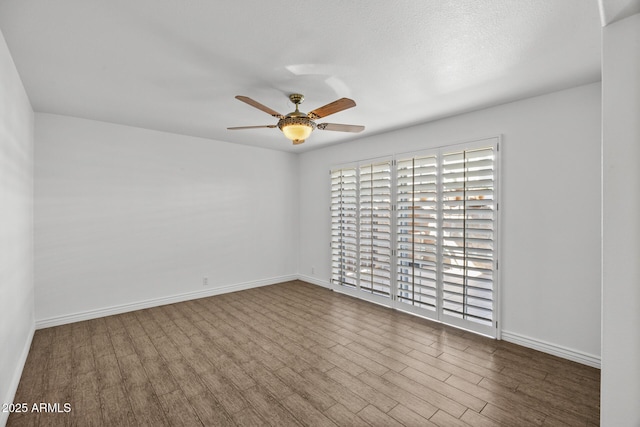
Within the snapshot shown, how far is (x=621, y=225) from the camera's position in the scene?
1.31 m

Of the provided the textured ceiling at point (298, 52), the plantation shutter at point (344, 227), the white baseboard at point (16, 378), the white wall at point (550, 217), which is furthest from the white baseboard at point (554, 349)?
the white baseboard at point (16, 378)

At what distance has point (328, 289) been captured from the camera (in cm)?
514

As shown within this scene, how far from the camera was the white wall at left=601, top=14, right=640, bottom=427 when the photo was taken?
1.27m

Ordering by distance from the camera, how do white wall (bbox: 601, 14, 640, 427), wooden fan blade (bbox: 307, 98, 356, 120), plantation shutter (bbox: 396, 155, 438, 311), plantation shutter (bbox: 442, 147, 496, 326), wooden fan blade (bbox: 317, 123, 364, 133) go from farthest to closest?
plantation shutter (bbox: 396, 155, 438, 311) < plantation shutter (bbox: 442, 147, 496, 326) < wooden fan blade (bbox: 317, 123, 364, 133) < wooden fan blade (bbox: 307, 98, 356, 120) < white wall (bbox: 601, 14, 640, 427)

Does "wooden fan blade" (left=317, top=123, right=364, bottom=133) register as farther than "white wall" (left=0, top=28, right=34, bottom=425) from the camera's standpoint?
Yes

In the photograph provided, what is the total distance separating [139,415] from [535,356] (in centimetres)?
341

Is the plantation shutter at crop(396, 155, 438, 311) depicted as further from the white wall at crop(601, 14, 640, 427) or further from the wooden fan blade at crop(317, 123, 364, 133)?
the white wall at crop(601, 14, 640, 427)

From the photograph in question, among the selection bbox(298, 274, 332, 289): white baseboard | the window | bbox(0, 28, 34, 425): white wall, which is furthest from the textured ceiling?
bbox(298, 274, 332, 289): white baseboard

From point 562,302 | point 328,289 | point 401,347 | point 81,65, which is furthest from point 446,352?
point 81,65

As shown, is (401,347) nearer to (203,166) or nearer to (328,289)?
(328,289)

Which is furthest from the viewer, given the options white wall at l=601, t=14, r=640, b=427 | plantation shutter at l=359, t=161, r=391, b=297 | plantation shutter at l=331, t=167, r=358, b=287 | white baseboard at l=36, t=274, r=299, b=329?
plantation shutter at l=331, t=167, r=358, b=287

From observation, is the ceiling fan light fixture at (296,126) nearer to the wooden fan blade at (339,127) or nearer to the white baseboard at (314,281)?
the wooden fan blade at (339,127)

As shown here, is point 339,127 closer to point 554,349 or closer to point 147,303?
point 554,349

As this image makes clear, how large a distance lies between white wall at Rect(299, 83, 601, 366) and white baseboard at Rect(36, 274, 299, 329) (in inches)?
149
